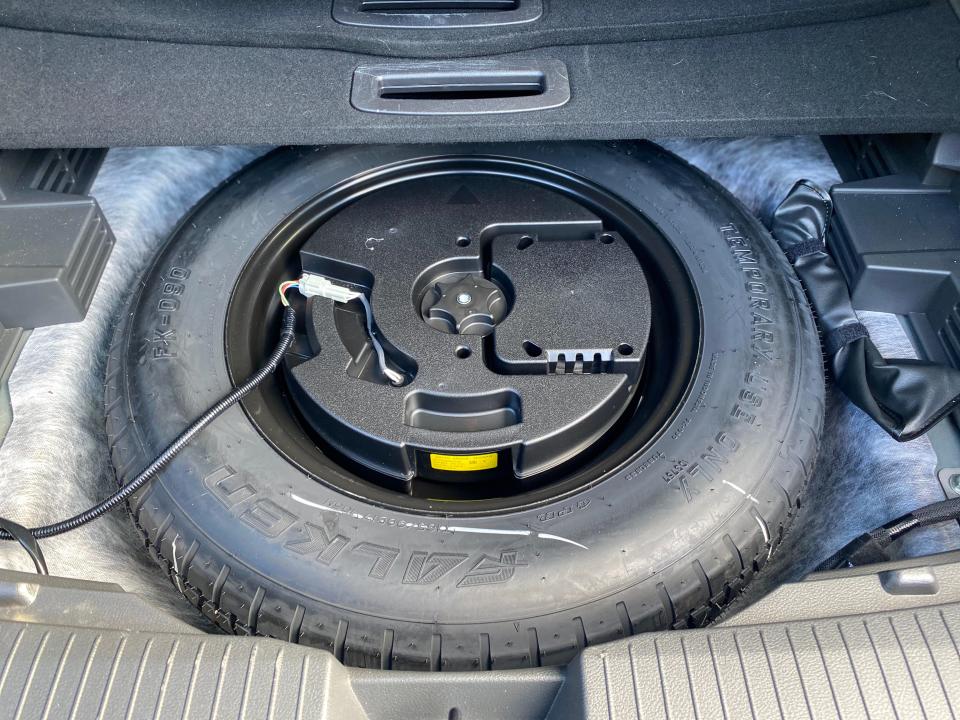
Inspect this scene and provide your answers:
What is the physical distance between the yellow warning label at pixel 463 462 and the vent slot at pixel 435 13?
0.56 meters

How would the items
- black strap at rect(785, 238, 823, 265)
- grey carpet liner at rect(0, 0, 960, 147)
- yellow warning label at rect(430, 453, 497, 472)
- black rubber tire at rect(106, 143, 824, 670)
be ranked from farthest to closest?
black strap at rect(785, 238, 823, 265) → grey carpet liner at rect(0, 0, 960, 147) → yellow warning label at rect(430, 453, 497, 472) → black rubber tire at rect(106, 143, 824, 670)

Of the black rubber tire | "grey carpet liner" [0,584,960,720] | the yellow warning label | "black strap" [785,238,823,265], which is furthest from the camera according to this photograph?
"black strap" [785,238,823,265]

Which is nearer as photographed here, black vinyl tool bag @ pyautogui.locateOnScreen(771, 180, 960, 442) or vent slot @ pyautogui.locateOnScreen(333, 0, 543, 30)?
black vinyl tool bag @ pyautogui.locateOnScreen(771, 180, 960, 442)

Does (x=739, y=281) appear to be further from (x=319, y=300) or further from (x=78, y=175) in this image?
(x=78, y=175)

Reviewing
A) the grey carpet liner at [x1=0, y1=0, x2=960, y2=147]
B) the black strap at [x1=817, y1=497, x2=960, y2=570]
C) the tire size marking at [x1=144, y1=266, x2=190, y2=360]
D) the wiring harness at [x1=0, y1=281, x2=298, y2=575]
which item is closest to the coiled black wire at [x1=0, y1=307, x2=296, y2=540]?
the wiring harness at [x1=0, y1=281, x2=298, y2=575]

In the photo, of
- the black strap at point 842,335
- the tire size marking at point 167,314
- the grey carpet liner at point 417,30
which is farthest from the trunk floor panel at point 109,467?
the grey carpet liner at point 417,30

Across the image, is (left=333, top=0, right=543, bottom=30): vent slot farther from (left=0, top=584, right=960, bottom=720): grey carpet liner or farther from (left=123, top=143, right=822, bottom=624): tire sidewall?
(left=0, top=584, right=960, bottom=720): grey carpet liner

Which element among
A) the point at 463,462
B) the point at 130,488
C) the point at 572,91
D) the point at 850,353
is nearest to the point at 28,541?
the point at 130,488

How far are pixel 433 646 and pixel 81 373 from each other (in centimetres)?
60

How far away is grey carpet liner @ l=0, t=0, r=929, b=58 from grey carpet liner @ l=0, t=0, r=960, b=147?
15 mm

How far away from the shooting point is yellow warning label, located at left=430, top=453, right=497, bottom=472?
2.82 ft

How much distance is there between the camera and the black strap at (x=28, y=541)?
2.56 feet

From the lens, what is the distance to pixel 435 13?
41.8 inches

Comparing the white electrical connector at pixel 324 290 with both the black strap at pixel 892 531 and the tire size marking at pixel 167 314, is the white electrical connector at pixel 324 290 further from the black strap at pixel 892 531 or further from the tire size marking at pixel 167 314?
the black strap at pixel 892 531
